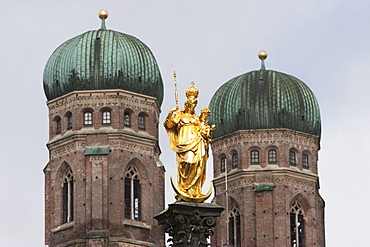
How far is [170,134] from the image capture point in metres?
37.9

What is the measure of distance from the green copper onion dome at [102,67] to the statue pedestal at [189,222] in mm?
56881

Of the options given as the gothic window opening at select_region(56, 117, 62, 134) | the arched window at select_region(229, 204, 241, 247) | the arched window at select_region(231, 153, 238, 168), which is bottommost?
the arched window at select_region(229, 204, 241, 247)

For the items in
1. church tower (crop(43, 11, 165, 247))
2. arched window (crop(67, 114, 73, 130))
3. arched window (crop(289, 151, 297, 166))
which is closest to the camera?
church tower (crop(43, 11, 165, 247))

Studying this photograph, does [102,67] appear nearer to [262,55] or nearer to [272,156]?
[272,156]

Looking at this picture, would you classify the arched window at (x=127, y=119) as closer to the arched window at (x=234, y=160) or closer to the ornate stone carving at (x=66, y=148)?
the ornate stone carving at (x=66, y=148)

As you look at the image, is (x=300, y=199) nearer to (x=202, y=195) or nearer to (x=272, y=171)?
(x=272, y=171)

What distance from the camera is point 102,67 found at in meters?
93.7

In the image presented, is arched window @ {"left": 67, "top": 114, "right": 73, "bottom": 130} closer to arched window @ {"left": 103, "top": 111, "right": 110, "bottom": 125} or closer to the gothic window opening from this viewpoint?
the gothic window opening

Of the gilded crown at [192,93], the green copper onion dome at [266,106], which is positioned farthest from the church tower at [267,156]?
the gilded crown at [192,93]

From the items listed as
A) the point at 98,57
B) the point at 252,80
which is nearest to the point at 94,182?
the point at 98,57

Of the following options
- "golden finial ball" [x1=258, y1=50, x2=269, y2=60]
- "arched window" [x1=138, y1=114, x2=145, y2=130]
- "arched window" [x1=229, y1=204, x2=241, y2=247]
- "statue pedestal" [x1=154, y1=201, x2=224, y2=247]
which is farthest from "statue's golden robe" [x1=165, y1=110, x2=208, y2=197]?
"golden finial ball" [x1=258, y1=50, x2=269, y2=60]

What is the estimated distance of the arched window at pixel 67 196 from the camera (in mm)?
92250

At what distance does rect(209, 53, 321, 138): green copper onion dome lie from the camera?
99.0m

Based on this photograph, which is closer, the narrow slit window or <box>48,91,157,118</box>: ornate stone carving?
<box>48,91,157,118</box>: ornate stone carving
